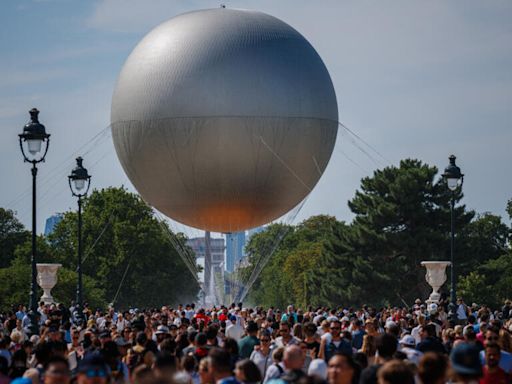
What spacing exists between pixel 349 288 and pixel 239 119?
36844 mm

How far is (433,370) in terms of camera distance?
10383 millimetres

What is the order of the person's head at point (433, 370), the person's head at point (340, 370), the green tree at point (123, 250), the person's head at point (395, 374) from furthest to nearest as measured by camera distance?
the green tree at point (123, 250), the person's head at point (340, 370), the person's head at point (433, 370), the person's head at point (395, 374)

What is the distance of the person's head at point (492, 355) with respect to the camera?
13.7m

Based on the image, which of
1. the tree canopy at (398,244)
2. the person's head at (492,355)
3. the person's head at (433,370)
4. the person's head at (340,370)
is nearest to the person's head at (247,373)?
the person's head at (340,370)

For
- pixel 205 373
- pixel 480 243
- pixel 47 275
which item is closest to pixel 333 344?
pixel 205 373

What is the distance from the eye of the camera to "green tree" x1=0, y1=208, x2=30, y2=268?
104625 millimetres

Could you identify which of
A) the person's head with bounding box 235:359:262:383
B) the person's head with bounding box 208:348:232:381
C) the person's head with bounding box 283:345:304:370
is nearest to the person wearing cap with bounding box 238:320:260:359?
the person's head with bounding box 283:345:304:370

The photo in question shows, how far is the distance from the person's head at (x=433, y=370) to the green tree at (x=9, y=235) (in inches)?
3753

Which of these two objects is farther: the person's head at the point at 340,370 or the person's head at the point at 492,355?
the person's head at the point at 492,355

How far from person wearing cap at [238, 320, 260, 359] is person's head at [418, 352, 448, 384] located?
8.86 m

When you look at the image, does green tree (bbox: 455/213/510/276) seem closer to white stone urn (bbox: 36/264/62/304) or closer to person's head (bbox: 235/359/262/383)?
white stone urn (bbox: 36/264/62/304)

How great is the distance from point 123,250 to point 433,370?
95509 mm

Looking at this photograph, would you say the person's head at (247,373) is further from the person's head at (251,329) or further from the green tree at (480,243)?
the green tree at (480,243)

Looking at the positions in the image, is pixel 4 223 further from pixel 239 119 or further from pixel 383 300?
pixel 239 119
